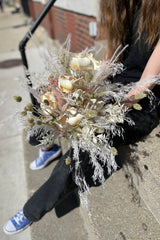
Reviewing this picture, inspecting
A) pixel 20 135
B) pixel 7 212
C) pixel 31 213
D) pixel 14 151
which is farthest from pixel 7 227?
pixel 20 135

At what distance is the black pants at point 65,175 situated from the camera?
135 cm

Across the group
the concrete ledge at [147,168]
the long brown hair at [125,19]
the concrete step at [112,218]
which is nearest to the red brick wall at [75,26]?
the long brown hair at [125,19]

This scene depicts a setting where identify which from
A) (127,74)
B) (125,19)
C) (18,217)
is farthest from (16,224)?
(125,19)

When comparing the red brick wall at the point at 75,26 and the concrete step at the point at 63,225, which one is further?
the red brick wall at the point at 75,26

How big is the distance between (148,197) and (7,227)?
1.07 m

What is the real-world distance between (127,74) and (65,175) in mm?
861

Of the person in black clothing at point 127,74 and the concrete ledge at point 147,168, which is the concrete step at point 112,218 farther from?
the person in black clothing at point 127,74

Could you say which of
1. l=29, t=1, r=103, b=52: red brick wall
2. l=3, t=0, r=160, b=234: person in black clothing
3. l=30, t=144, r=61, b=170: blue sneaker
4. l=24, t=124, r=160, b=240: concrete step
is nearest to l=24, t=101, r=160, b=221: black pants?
l=3, t=0, r=160, b=234: person in black clothing

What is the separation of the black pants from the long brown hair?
486 mm

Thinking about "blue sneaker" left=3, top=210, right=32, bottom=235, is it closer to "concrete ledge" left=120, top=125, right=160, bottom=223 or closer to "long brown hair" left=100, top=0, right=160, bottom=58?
"concrete ledge" left=120, top=125, right=160, bottom=223

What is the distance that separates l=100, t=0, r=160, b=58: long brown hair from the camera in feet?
4.26

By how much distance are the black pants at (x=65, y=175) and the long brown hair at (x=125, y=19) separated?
0.49m

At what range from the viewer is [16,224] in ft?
5.16

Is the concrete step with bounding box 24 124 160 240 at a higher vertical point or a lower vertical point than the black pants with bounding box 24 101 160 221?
lower
